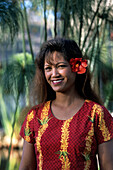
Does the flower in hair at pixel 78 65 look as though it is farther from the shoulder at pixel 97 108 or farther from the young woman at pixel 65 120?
the shoulder at pixel 97 108

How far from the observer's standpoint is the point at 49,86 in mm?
1002

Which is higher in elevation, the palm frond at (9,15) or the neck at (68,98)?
the palm frond at (9,15)

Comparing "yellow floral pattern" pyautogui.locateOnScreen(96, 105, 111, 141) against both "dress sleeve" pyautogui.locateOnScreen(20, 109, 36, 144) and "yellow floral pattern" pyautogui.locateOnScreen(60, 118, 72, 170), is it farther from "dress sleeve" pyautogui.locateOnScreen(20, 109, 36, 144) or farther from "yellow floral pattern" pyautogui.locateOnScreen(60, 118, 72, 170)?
"dress sleeve" pyautogui.locateOnScreen(20, 109, 36, 144)

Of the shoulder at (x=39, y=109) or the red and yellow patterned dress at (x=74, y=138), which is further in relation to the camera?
the shoulder at (x=39, y=109)

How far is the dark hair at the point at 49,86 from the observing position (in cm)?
90

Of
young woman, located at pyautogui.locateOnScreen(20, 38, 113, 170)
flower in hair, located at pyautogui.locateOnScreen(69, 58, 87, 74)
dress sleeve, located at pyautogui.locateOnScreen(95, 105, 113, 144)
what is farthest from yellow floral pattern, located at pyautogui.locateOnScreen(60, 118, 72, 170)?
flower in hair, located at pyautogui.locateOnScreen(69, 58, 87, 74)

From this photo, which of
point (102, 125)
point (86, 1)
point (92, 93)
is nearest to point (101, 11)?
point (86, 1)

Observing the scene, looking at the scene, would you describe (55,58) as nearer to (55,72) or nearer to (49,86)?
(55,72)

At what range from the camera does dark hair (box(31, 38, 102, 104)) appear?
0.90 metres

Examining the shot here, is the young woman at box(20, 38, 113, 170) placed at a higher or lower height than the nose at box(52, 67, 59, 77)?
lower

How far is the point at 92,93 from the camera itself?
97cm

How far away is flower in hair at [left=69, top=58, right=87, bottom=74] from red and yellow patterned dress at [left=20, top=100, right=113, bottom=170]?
125 millimetres

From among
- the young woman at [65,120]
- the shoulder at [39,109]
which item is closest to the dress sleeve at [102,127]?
the young woman at [65,120]

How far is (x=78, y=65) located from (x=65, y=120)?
200mm
